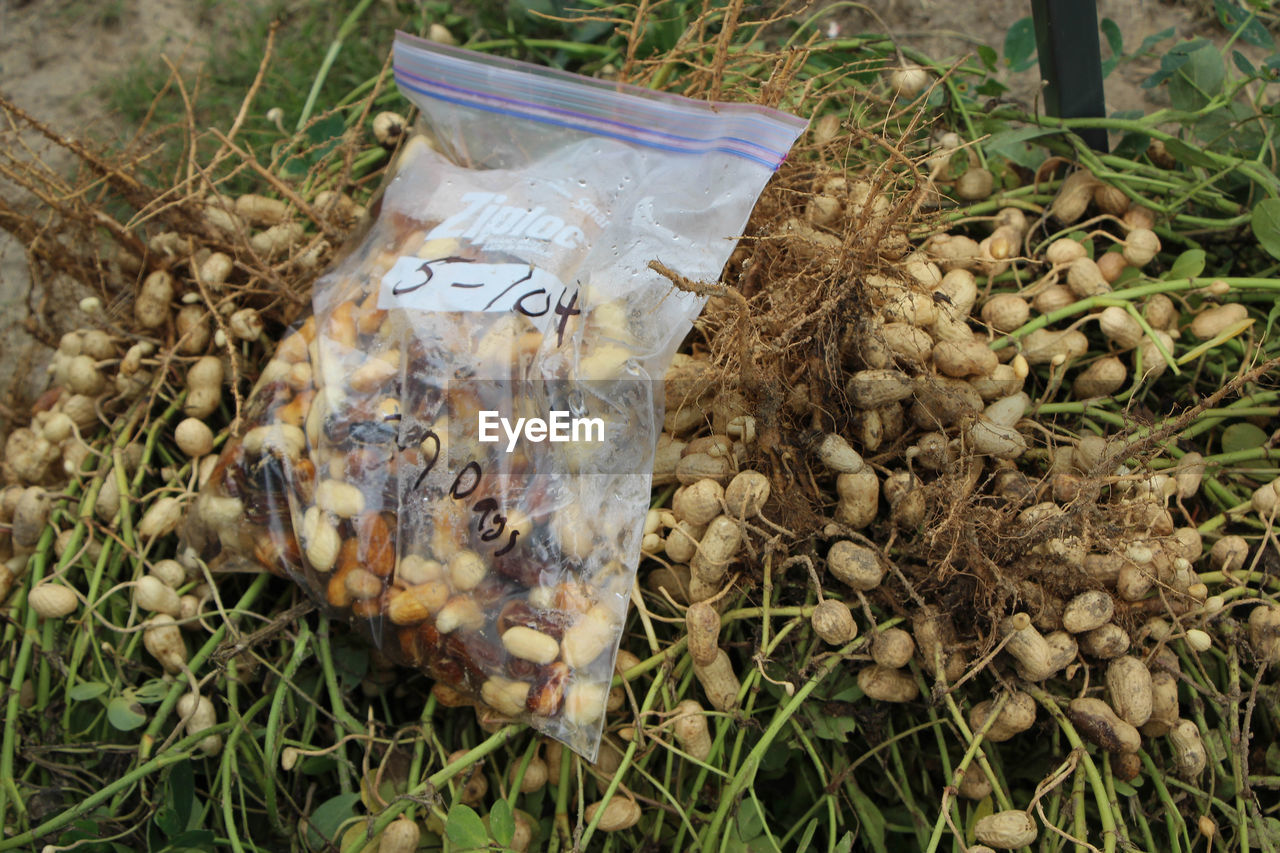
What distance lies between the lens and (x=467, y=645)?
3.31ft

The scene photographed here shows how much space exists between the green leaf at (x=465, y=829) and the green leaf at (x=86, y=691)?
20.3 inches

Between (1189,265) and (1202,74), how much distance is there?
0.35 meters

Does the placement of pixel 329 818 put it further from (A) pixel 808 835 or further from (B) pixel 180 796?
(A) pixel 808 835

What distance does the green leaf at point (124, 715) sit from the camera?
42.2 inches

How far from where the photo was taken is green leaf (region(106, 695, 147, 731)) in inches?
42.2

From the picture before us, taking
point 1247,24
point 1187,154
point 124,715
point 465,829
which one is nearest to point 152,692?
point 124,715

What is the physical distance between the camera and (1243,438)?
117 centimetres

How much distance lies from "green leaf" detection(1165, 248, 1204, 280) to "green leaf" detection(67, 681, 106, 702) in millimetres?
1523

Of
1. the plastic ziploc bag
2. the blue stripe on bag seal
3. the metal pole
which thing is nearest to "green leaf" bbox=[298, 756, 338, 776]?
the plastic ziploc bag

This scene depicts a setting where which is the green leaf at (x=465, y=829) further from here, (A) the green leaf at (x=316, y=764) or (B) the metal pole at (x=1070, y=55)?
(B) the metal pole at (x=1070, y=55)

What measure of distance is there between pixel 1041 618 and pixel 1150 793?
1.01 feet

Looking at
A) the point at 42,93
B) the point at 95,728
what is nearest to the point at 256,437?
the point at 95,728

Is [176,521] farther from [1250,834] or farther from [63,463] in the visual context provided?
[1250,834]

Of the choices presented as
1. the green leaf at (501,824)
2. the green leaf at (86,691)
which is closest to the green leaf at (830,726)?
the green leaf at (501,824)
